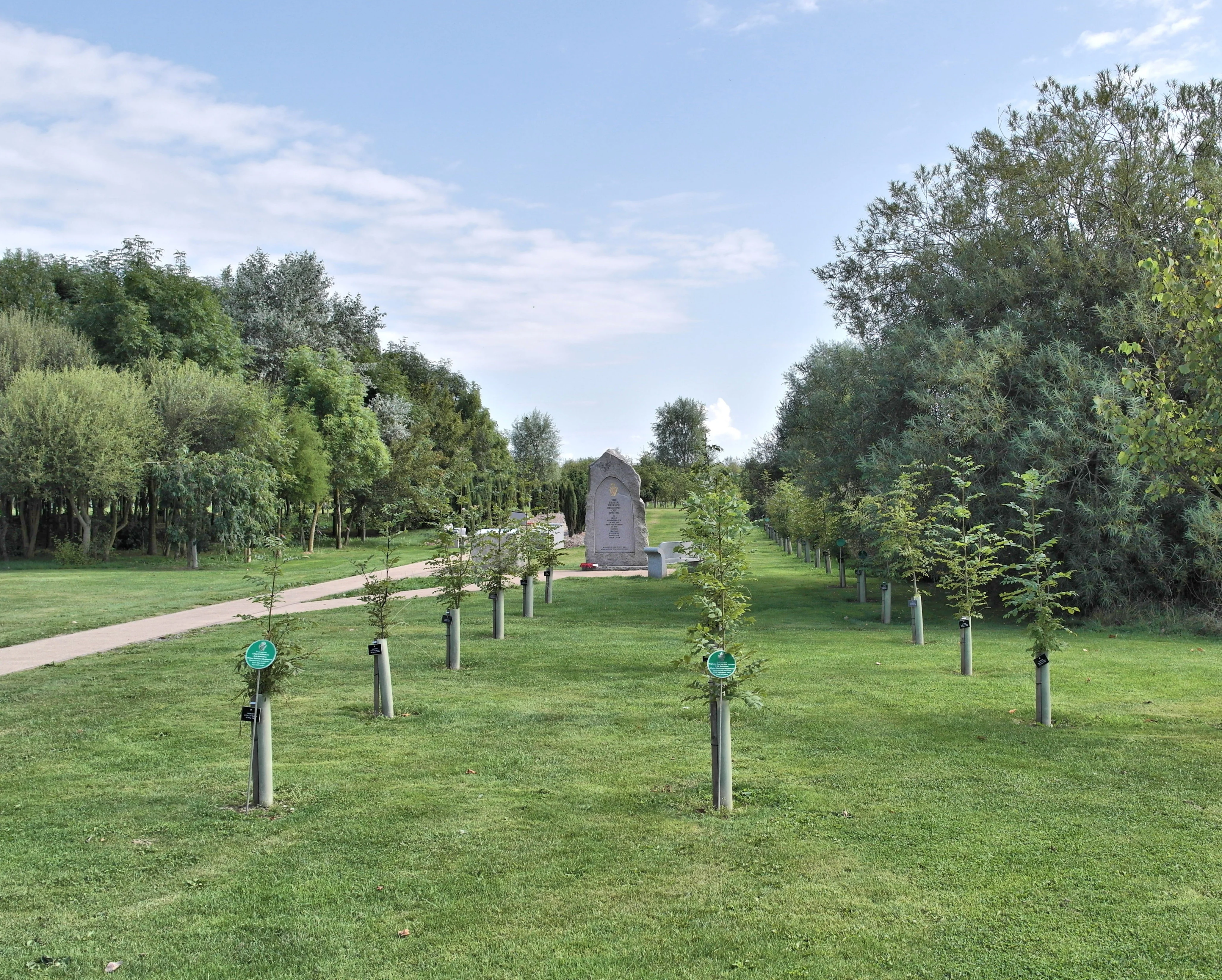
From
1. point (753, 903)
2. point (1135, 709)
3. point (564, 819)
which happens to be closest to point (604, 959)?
point (753, 903)

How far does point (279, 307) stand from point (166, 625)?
1249 inches

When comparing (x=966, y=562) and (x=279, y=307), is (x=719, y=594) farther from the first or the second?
(x=279, y=307)

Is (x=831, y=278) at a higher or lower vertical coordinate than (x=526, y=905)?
higher

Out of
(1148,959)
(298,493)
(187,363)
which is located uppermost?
(187,363)

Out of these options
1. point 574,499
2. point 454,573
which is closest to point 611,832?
point 454,573

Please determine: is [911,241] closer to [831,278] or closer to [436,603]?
[831,278]

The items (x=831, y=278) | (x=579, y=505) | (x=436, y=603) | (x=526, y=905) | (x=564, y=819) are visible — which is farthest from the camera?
(x=579, y=505)

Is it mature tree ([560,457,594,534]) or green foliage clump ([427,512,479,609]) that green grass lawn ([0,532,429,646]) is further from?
mature tree ([560,457,594,534])

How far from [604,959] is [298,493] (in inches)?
1177

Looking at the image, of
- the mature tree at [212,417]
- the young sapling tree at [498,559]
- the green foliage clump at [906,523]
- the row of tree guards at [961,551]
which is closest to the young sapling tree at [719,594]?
the row of tree guards at [961,551]

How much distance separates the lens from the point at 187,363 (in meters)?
30.9

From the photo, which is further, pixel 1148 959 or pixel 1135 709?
pixel 1135 709

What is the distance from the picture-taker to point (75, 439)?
25734 mm

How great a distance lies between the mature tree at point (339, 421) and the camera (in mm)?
34156
